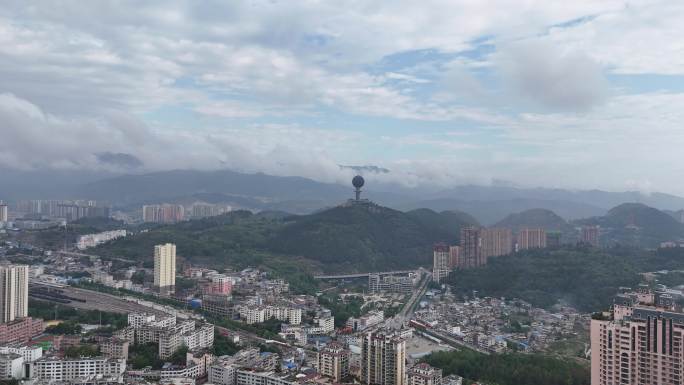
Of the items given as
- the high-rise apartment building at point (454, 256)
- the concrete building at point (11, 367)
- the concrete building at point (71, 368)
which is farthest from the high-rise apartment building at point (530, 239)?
the concrete building at point (11, 367)

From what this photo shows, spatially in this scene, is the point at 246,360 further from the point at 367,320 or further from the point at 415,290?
the point at 415,290

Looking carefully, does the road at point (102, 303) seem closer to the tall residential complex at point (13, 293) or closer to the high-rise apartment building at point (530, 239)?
the tall residential complex at point (13, 293)

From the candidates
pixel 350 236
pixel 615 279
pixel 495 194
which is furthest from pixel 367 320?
pixel 495 194

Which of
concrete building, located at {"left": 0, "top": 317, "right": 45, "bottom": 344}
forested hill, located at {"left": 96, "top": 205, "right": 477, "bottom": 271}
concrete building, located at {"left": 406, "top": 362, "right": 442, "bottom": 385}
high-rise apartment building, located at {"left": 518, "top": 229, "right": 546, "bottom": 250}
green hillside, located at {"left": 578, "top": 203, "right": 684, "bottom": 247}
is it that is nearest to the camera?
concrete building, located at {"left": 406, "top": 362, "right": 442, "bottom": 385}

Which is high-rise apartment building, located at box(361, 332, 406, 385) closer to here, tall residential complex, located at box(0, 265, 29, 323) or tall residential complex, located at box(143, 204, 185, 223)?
tall residential complex, located at box(0, 265, 29, 323)

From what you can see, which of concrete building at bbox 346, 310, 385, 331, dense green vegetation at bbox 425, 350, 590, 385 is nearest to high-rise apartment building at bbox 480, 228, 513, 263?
concrete building at bbox 346, 310, 385, 331

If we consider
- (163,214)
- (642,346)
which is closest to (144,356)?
(642,346)
